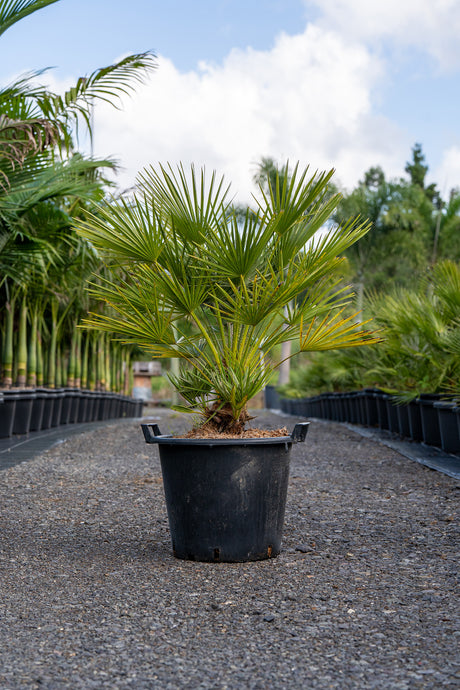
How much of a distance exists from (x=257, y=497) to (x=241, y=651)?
1099 millimetres

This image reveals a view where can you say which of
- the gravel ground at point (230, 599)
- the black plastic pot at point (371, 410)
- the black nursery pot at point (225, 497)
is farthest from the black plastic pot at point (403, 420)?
the black nursery pot at point (225, 497)

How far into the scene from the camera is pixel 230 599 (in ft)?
8.63

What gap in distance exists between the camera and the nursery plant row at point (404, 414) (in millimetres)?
6691

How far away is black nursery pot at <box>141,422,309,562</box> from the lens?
3.17m

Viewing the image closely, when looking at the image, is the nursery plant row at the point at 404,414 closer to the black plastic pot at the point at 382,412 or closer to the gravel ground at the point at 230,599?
the black plastic pot at the point at 382,412

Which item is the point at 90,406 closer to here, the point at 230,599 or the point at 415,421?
the point at 415,421

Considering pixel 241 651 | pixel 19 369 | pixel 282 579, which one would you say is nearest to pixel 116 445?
pixel 19 369

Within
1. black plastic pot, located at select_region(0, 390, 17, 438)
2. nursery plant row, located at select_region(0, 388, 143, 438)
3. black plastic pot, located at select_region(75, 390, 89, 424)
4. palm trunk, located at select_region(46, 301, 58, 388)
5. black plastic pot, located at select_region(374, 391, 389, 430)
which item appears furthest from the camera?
black plastic pot, located at select_region(75, 390, 89, 424)

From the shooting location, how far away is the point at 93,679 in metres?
1.93

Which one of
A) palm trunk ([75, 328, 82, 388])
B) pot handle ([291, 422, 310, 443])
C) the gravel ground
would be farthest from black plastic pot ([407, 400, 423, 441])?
palm trunk ([75, 328, 82, 388])

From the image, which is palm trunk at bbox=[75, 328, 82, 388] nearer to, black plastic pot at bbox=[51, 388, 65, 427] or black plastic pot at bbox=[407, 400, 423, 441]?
black plastic pot at bbox=[51, 388, 65, 427]

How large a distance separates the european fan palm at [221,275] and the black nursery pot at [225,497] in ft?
0.82

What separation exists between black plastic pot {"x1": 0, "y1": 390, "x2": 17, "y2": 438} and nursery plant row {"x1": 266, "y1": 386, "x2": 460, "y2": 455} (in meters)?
4.48

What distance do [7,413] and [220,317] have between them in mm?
5599
